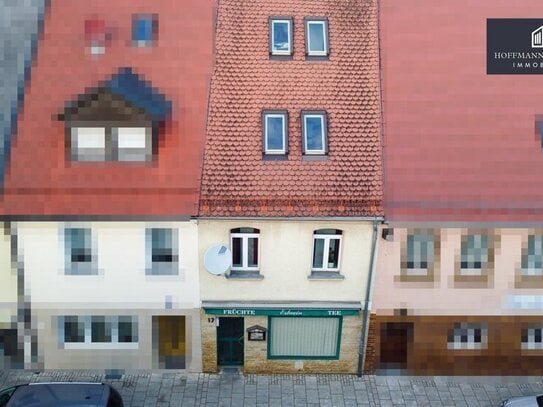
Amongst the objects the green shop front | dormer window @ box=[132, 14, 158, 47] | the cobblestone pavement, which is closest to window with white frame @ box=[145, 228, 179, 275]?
the green shop front

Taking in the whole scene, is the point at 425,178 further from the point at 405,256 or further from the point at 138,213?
the point at 138,213

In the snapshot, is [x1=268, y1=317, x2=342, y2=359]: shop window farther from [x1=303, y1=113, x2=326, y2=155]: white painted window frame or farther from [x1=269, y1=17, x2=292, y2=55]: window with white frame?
[x1=269, y1=17, x2=292, y2=55]: window with white frame

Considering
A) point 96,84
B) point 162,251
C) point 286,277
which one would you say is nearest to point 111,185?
point 162,251

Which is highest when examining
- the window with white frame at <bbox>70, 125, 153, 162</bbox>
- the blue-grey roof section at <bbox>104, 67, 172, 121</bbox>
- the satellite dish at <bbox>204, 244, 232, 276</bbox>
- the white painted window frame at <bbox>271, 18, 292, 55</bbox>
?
the white painted window frame at <bbox>271, 18, 292, 55</bbox>

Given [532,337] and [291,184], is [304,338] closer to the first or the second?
[291,184]

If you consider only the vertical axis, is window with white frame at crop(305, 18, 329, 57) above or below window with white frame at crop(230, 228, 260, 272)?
above

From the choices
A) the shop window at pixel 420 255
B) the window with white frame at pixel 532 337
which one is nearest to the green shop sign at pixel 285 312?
the shop window at pixel 420 255

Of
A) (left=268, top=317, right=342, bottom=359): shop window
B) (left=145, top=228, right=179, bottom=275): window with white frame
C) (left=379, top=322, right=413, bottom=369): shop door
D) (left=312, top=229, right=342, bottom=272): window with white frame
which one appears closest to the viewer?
(left=145, top=228, right=179, bottom=275): window with white frame
